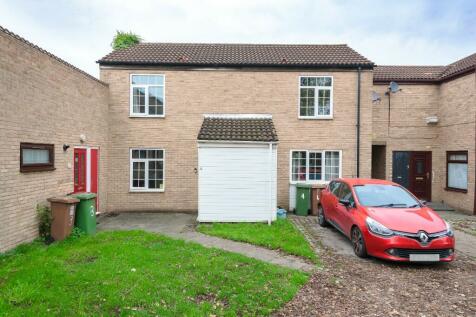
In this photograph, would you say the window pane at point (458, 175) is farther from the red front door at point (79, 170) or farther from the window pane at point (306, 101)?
the red front door at point (79, 170)

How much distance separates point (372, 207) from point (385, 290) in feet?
7.69

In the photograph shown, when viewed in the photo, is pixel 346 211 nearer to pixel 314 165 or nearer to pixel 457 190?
pixel 314 165

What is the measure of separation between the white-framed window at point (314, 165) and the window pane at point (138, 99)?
20.8ft

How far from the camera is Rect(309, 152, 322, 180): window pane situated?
39.5 feet

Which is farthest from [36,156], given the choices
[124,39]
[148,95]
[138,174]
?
[124,39]

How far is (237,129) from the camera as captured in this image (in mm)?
10180

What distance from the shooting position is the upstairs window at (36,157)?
6.84m

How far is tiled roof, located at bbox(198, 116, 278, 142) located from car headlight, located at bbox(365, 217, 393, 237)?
410 centimetres

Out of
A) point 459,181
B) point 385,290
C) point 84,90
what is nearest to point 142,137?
point 84,90

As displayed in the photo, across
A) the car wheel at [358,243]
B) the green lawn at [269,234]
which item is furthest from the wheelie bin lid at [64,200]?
the car wheel at [358,243]

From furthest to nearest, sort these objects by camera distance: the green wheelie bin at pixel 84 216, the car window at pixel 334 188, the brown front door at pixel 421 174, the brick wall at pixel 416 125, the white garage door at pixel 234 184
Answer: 1. the brown front door at pixel 421 174
2. the brick wall at pixel 416 125
3. the white garage door at pixel 234 184
4. the car window at pixel 334 188
5. the green wheelie bin at pixel 84 216

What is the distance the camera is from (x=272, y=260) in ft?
20.3

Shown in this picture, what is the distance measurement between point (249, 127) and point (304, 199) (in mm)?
3440

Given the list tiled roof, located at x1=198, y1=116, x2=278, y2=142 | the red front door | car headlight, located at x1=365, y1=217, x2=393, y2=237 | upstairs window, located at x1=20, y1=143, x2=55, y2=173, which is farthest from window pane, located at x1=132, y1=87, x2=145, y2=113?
car headlight, located at x1=365, y1=217, x2=393, y2=237
